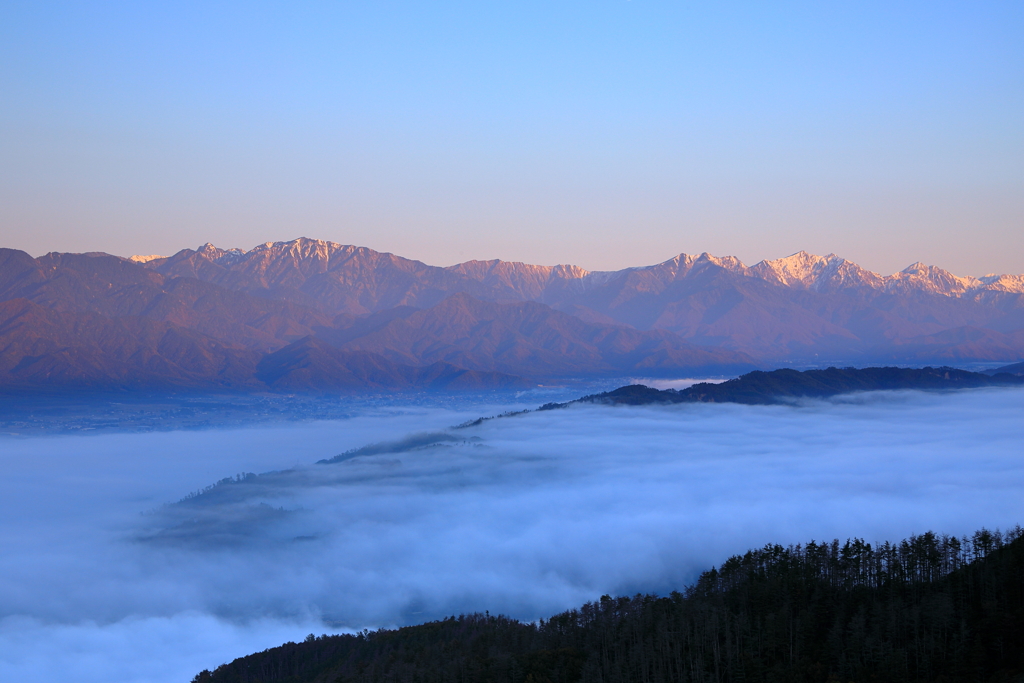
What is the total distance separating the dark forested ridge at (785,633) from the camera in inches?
3637

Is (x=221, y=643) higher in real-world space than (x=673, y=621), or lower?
lower

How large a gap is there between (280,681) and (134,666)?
216 feet

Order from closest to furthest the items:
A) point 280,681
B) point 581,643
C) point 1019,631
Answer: point 1019,631, point 581,643, point 280,681

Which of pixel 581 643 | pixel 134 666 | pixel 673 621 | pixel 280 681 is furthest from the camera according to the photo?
pixel 134 666

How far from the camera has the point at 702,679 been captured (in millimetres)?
100062

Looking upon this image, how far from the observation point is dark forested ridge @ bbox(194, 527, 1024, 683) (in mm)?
92375

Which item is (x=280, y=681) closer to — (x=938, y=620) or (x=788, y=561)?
(x=788, y=561)

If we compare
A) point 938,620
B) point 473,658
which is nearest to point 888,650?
point 938,620

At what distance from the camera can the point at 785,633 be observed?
342 feet

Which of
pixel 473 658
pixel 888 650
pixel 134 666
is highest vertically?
pixel 888 650

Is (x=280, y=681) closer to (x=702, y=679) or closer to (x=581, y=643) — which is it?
(x=581, y=643)

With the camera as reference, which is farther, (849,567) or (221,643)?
(221,643)

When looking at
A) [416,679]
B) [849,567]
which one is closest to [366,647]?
[416,679]

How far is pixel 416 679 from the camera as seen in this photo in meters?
120
